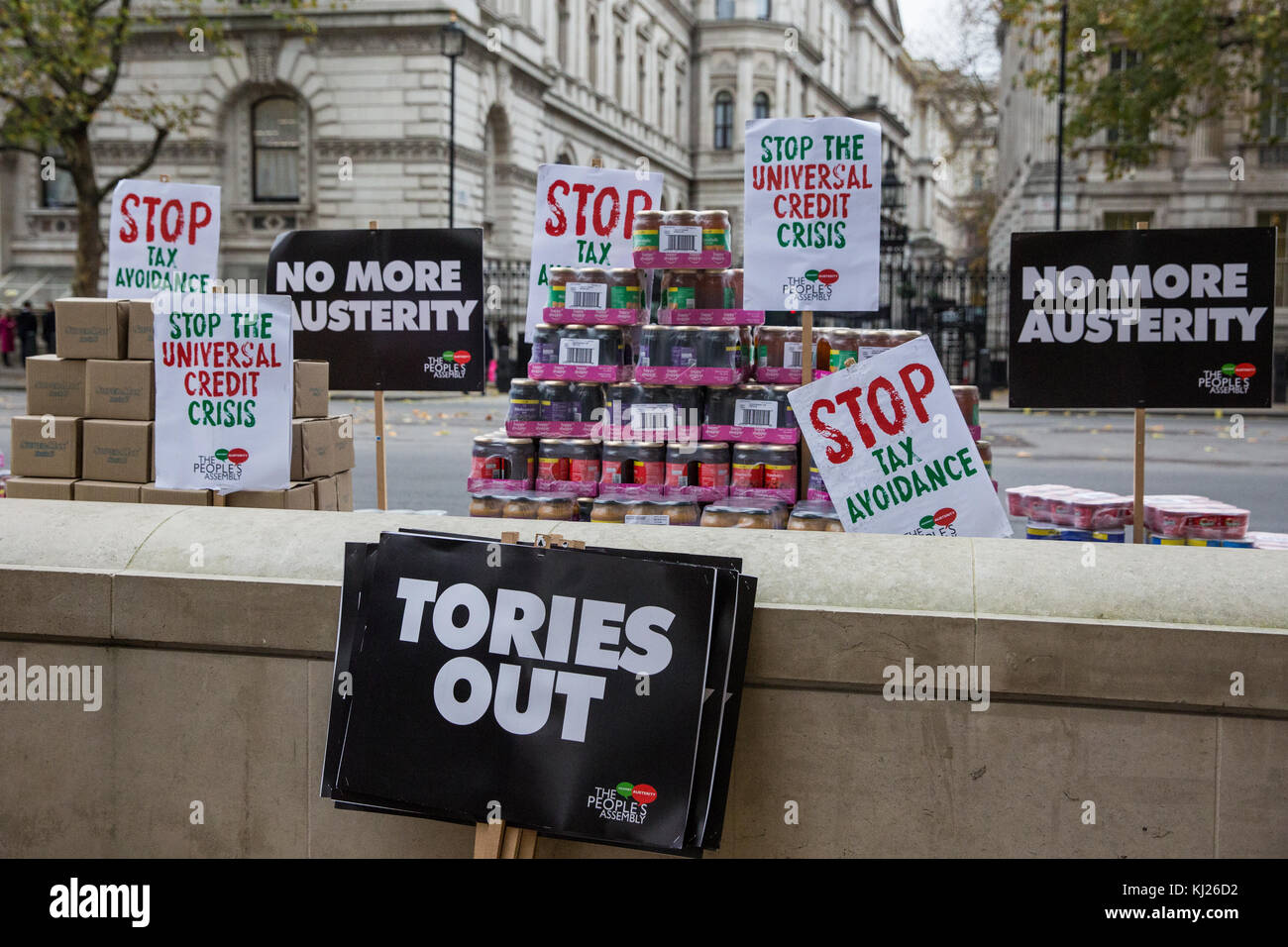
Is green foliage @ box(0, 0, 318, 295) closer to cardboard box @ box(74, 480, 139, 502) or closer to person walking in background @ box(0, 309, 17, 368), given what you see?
person walking in background @ box(0, 309, 17, 368)

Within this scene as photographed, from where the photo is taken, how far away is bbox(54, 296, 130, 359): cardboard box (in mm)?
6129

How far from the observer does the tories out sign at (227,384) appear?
5.59 m

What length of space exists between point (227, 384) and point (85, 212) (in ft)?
A: 79.8

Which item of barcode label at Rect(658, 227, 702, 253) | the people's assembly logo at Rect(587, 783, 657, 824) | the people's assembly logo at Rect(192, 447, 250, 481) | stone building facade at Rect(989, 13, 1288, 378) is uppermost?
stone building facade at Rect(989, 13, 1288, 378)

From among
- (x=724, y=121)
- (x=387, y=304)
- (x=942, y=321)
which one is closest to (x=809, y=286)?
(x=387, y=304)

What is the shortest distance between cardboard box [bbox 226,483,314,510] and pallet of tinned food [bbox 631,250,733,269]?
7.27 ft

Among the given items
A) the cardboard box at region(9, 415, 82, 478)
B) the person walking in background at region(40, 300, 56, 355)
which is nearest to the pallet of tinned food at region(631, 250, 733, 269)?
the cardboard box at region(9, 415, 82, 478)

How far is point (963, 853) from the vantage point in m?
3.05

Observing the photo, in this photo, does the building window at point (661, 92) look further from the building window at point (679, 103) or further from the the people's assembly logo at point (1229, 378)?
the the people's assembly logo at point (1229, 378)

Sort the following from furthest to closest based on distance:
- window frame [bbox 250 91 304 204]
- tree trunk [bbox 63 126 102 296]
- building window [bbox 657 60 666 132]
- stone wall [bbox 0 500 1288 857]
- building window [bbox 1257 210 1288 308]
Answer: building window [bbox 657 60 666 132] < window frame [bbox 250 91 304 204] < building window [bbox 1257 210 1288 308] < tree trunk [bbox 63 126 102 296] < stone wall [bbox 0 500 1288 857]

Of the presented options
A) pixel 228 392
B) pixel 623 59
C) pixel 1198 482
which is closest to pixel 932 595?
pixel 228 392

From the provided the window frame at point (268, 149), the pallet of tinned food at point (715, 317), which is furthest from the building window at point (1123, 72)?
the pallet of tinned food at point (715, 317)

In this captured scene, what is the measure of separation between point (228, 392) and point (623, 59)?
49245 millimetres

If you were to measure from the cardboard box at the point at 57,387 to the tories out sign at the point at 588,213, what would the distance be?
2661mm
